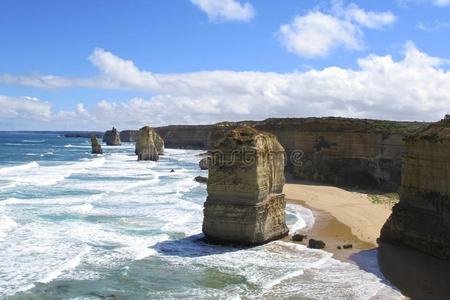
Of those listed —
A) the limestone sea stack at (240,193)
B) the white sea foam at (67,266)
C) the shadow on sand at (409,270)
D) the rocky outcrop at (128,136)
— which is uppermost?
the rocky outcrop at (128,136)

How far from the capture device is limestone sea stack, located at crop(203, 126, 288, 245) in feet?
66.4

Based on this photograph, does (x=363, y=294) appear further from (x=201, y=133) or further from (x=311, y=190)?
(x=201, y=133)

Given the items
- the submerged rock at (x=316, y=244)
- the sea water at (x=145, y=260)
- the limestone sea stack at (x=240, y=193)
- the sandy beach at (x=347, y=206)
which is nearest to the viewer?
the sea water at (x=145, y=260)

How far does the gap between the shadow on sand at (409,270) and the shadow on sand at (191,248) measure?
5091mm

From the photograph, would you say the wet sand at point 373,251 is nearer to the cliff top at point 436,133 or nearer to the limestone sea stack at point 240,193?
the limestone sea stack at point 240,193

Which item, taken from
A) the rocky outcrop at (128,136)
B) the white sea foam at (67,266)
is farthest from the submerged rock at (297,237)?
the rocky outcrop at (128,136)

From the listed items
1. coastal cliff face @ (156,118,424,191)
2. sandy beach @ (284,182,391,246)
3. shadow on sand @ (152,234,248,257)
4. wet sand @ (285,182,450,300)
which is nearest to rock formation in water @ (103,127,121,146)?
coastal cliff face @ (156,118,424,191)

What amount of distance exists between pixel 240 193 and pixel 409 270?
22.4ft

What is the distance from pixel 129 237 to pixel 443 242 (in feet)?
41.6

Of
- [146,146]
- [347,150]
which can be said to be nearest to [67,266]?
[347,150]

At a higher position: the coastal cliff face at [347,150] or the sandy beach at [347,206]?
the coastal cliff face at [347,150]

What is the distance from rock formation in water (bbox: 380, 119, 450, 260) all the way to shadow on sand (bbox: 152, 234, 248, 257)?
661cm

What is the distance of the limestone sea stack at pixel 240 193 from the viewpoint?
20.2 m

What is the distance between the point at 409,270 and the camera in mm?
17797
